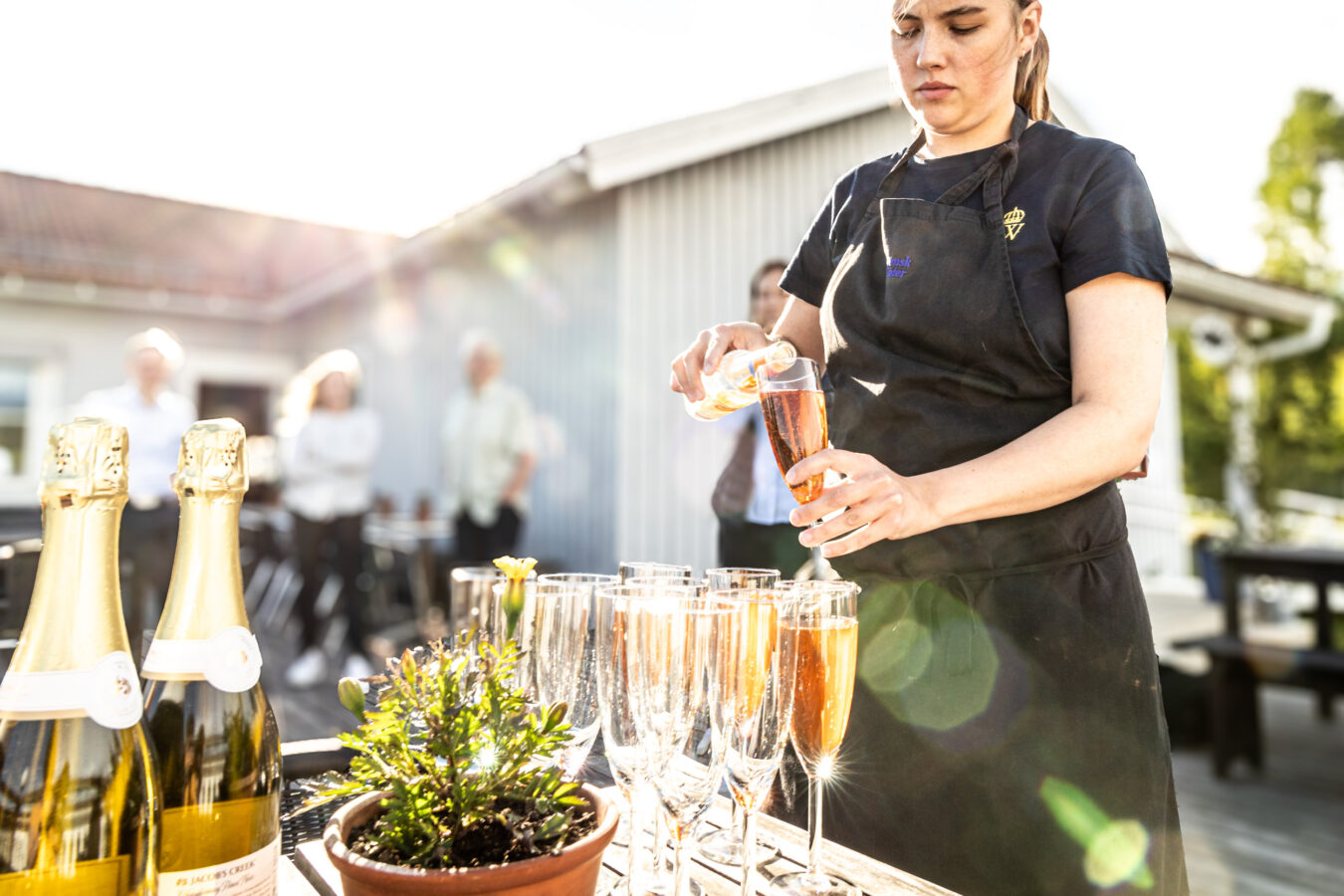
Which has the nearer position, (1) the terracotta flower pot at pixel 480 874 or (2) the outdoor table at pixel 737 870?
(1) the terracotta flower pot at pixel 480 874

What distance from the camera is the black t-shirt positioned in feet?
4.01

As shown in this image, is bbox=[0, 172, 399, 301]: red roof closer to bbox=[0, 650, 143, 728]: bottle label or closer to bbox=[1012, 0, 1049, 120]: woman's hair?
bbox=[1012, 0, 1049, 120]: woman's hair

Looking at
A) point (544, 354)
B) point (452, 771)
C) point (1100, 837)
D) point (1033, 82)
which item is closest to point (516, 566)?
point (452, 771)

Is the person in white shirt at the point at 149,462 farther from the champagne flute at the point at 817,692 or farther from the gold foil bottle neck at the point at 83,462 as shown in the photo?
the champagne flute at the point at 817,692

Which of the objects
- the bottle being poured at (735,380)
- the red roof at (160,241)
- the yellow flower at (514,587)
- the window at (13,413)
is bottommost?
the yellow flower at (514,587)

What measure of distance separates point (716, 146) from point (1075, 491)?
16.8 feet

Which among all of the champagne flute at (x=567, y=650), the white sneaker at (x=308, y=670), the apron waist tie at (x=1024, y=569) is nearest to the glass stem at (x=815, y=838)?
the champagne flute at (x=567, y=650)

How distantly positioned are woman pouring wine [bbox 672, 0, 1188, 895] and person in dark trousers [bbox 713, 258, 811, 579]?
73.4 inches

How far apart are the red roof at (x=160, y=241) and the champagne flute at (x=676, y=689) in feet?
34.4

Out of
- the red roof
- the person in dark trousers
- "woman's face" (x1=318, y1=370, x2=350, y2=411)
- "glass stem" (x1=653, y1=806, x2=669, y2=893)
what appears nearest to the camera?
"glass stem" (x1=653, y1=806, x2=669, y2=893)

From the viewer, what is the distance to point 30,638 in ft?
2.39

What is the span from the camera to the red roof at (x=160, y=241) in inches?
422

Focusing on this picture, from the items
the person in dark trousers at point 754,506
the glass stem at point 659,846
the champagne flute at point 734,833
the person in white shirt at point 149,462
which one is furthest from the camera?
the person in white shirt at point 149,462

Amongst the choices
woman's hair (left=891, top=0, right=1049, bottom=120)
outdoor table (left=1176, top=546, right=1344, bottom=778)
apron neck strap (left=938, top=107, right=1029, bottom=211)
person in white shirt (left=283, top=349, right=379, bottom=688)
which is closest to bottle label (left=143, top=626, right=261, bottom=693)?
apron neck strap (left=938, top=107, right=1029, bottom=211)
